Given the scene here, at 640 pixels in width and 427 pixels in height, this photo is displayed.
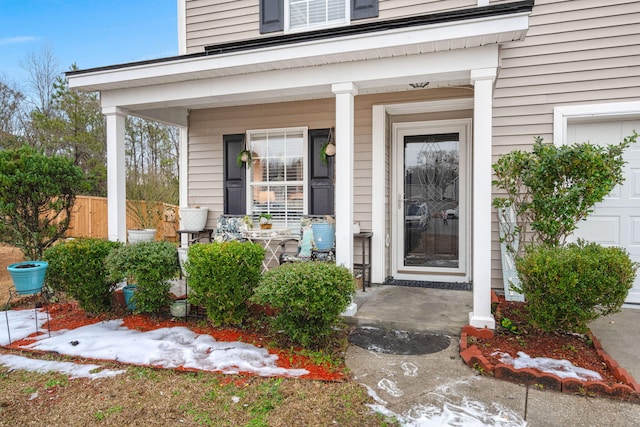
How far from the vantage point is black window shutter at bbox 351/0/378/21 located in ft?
16.5

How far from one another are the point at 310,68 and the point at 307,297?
2218 millimetres

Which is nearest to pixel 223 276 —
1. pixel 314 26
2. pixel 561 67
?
pixel 314 26

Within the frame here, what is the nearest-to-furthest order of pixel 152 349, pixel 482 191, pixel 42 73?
pixel 152 349 < pixel 482 191 < pixel 42 73

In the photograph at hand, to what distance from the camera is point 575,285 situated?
2.84 meters

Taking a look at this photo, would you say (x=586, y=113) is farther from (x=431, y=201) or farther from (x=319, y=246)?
(x=319, y=246)

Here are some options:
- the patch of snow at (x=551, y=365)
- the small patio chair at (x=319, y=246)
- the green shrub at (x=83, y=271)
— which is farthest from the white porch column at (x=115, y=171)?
the patch of snow at (x=551, y=365)

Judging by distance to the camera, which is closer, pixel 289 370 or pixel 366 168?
pixel 289 370

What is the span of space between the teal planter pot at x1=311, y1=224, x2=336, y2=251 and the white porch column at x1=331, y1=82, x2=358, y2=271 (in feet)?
2.48

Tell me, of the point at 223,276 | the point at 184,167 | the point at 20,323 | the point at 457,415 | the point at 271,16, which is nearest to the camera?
the point at 457,415

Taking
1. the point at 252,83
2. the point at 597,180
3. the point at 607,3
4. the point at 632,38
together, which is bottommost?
the point at 597,180

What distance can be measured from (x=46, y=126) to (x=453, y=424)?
46.1 feet

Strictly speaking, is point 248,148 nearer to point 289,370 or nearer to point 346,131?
point 346,131

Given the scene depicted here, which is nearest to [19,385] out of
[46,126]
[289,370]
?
[289,370]

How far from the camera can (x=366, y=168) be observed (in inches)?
202
